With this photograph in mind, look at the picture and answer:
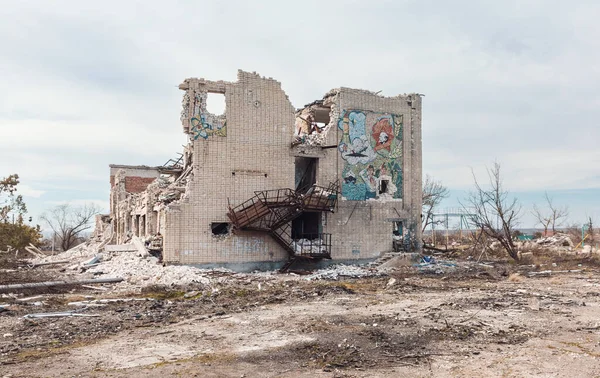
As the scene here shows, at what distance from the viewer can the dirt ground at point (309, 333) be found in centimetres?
795

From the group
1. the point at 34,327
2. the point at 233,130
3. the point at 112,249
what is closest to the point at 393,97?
the point at 233,130

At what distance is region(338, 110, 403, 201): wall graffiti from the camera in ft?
87.1

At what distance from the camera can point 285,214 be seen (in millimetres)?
23609

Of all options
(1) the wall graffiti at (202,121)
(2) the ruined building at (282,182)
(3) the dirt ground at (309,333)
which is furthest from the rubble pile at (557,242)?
(1) the wall graffiti at (202,121)

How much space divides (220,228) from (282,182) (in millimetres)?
3753

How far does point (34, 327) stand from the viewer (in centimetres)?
1086

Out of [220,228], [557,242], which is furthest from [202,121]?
[557,242]

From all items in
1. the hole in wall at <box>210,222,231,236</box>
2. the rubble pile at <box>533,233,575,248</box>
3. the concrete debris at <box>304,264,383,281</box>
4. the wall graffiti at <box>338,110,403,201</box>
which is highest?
the wall graffiti at <box>338,110,403,201</box>

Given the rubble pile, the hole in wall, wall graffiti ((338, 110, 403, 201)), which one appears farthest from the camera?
the rubble pile

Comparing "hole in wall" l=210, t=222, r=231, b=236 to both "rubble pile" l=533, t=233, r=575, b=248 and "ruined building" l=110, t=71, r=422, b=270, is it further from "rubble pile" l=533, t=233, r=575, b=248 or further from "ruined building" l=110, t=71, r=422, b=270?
"rubble pile" l=533, t=233, r=575, b=248

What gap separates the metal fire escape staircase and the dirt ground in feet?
19.6

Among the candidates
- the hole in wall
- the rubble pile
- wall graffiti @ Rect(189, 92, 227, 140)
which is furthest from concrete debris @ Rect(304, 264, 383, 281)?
the rubble pile

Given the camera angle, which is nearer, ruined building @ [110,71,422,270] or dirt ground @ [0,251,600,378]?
dirt ground @ [0,251,600,378]

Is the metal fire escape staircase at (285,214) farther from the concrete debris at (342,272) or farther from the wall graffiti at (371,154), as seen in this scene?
the wall graffiti at (371,154)
